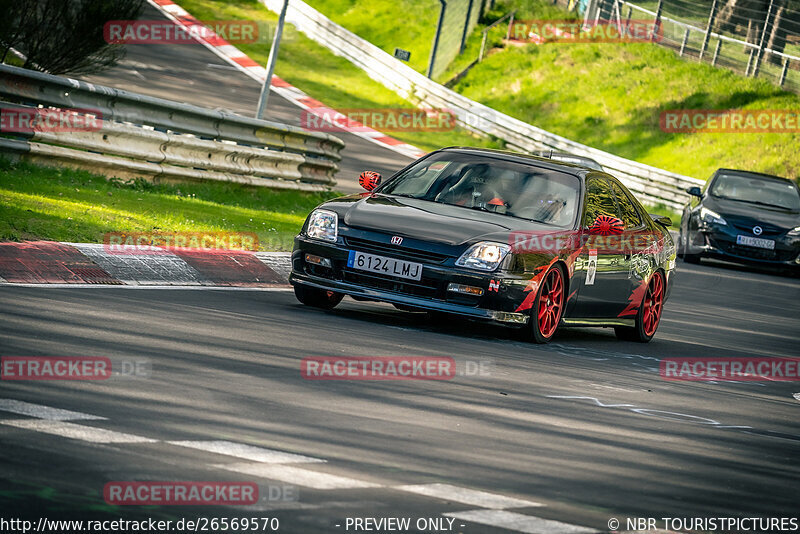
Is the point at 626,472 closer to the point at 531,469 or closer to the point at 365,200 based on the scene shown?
the point at 531,469

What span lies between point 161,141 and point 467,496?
10.5 metres

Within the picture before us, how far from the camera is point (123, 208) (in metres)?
12.8

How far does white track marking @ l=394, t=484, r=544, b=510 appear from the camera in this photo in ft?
16.3

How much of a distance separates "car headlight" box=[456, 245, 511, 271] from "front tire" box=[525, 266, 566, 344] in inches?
18.0

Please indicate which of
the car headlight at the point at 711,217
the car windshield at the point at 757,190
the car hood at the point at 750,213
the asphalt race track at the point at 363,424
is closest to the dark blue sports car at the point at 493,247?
the asphalt race track at the point at 363,424

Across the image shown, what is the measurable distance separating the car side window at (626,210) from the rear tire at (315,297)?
2.67m

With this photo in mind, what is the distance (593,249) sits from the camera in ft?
34.8

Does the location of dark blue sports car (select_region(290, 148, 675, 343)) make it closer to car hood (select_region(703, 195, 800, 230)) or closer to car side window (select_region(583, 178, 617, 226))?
car side window (select_region(583, 178, 617, 226))

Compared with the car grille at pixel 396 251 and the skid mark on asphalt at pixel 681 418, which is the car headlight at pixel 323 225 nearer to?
the car grille at pixel 396 251

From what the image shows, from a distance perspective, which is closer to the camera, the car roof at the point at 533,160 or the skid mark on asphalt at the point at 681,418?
the skid mark on asphalt at the point at 681,418

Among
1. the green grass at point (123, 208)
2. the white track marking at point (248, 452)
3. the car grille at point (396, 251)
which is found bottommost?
the white track marking at point (248, 452)

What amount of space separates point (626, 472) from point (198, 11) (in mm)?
37920

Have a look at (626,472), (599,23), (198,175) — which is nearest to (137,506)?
(626,472)

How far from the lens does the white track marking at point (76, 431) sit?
16.9ft
